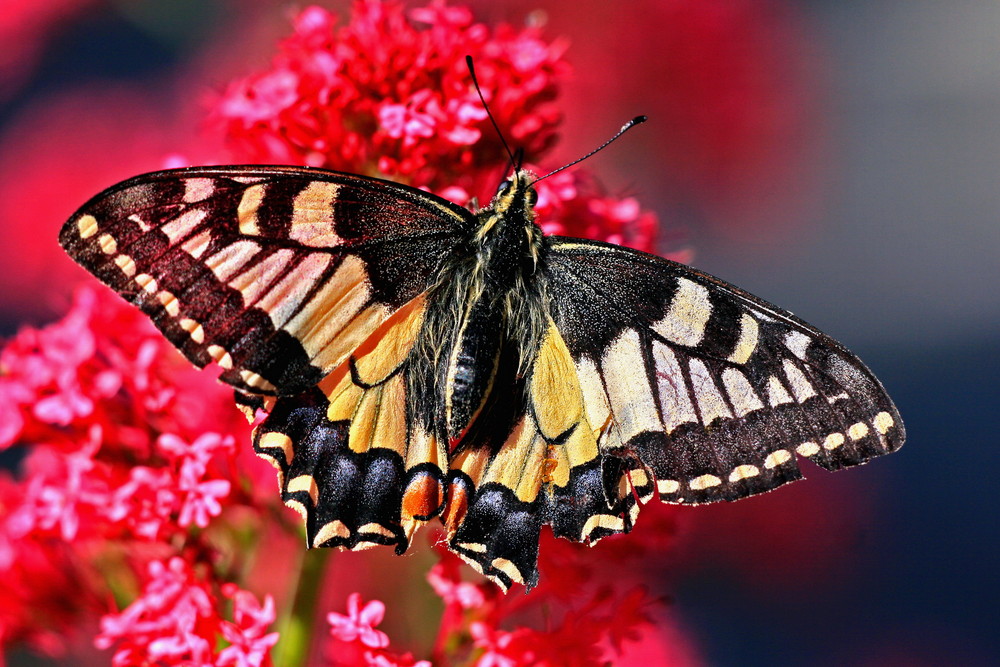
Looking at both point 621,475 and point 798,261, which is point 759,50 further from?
point 621,475

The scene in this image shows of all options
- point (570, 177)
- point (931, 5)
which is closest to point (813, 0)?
point (931, 5)

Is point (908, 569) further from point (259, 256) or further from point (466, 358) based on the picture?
point (259, 256)

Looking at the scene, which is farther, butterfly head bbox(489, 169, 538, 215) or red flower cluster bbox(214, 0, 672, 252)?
red flower cluster bbox(214, 0, 672, 252)

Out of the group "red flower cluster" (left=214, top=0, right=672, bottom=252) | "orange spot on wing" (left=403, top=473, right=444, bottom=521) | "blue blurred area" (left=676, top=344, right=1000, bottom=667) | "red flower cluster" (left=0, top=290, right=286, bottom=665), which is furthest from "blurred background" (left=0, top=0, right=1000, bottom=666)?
"orange spot on wing" (left=403, top=473, right=444, bottom=521)

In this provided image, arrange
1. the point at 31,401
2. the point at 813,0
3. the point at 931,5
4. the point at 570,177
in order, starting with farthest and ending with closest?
the point at 931,5, the point at 813,0, the point at 570,177, the point at 31,401

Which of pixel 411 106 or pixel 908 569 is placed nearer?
pixel 411 106

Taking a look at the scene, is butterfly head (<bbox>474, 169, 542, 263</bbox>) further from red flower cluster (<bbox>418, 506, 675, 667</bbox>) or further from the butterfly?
red flower cluster (<bbox>418, 506, 675, 667</bbox>)

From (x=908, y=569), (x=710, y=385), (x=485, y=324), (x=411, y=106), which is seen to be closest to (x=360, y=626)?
(x=485, y=324)
